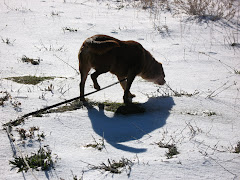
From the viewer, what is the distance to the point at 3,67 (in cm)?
500

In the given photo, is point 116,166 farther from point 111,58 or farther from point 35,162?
point 111,58

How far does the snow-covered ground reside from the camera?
236 centimetres

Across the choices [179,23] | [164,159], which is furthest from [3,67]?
[179,23]

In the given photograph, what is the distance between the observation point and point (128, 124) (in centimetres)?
322

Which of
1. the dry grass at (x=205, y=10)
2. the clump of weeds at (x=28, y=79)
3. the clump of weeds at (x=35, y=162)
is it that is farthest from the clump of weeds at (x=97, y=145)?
the dry grass at (x=205, y=10)

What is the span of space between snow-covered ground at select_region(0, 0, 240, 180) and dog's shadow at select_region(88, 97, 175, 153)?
1 cm

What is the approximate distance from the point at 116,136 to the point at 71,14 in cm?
640

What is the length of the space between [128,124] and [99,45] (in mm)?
1125

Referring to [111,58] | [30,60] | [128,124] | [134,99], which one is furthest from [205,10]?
[128,124]

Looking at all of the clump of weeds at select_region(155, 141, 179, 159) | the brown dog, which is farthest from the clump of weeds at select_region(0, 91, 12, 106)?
the clump of weeds at select_region(155, 141, 179, 159)

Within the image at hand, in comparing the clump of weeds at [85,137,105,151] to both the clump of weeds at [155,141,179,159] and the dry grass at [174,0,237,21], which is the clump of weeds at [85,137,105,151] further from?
the dry grass at [174,0,237,21]

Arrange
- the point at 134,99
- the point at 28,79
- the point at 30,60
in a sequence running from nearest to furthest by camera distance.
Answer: the point at 134,99 → the point at 28,79 → the point at 30,60

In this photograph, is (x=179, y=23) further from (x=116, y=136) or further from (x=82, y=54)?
(x=116, y=136)

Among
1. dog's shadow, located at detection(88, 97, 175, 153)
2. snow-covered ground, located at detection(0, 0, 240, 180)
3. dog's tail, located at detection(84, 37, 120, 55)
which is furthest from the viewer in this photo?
dog's tail, located at detection(84, 37, 120, 55)
